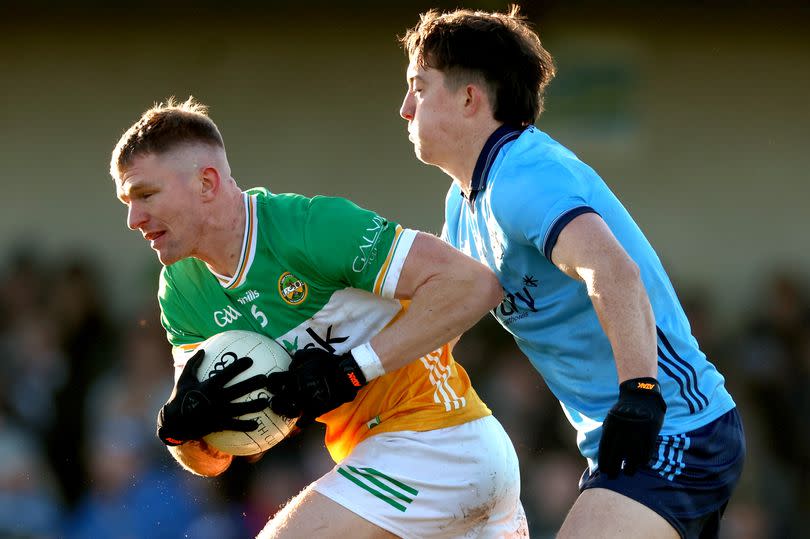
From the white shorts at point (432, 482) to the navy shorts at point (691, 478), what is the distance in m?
0.52

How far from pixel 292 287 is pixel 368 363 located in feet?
1.35

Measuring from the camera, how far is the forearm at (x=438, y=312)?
4371 mm

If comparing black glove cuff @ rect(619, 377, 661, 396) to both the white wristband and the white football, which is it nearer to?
the white wristband

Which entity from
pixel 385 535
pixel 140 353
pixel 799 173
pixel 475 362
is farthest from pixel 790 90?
pixel 385 535

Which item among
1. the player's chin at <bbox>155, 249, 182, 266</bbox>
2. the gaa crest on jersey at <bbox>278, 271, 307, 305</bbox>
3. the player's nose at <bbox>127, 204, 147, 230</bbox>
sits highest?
the player's nose at <bbox>127, 204, 147, 230</bbox>

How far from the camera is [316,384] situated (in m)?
4.31

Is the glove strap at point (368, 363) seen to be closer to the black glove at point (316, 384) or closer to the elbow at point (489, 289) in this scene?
the black glove at point (316, 384)

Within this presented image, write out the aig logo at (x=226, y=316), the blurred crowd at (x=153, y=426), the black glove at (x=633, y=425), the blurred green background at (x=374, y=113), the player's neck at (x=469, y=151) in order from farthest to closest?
the blurred green background at (x=374, y=113), the blurred crowd at (x=153, y=426), the aig logo at (x=226, y=316), the player's neck at (x=469, y=151), the black glove at (x=633, y=425)

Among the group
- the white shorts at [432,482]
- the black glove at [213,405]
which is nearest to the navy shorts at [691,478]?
the white shorts at [432,482]

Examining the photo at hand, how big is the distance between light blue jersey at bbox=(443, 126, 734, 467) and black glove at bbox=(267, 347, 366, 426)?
24.5 inches

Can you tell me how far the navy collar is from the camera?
4.40m

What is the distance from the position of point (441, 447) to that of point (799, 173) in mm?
7099

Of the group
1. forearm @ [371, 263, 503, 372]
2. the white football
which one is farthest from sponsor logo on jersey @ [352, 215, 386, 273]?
the white football

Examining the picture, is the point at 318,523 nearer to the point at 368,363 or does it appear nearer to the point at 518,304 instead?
the point at 368,363
